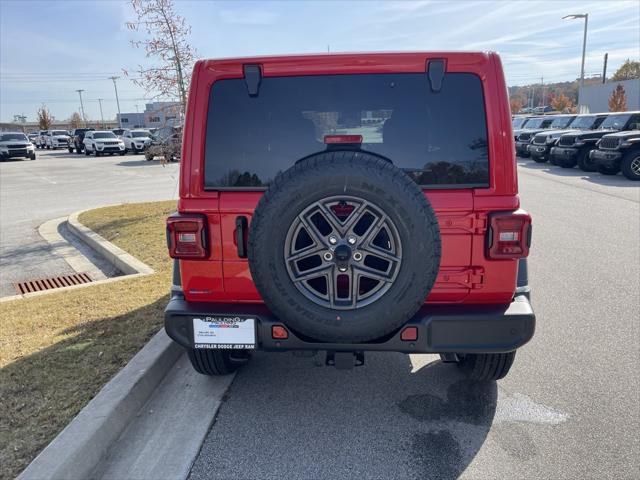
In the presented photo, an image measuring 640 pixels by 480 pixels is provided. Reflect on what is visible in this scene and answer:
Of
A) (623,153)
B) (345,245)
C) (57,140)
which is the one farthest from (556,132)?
(57,140)

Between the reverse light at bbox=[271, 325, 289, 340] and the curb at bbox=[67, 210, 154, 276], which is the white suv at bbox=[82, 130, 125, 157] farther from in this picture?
the reverse light at bbox=[271, 325, 289, 340]

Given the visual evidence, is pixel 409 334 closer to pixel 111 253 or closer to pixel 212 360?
pixel 212 360

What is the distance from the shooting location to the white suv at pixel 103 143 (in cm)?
3350

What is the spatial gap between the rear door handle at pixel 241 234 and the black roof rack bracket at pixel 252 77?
2.33 feet

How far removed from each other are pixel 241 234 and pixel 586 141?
1735 cm

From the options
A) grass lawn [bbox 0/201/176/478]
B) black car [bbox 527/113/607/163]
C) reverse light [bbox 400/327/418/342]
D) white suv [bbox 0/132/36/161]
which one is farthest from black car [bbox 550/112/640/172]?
white suv [bbox 0/132/36/161]

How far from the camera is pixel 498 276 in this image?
8.89ft

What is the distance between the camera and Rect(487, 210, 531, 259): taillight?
2.60 meters

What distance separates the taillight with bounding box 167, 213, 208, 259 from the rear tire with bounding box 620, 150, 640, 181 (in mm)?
15108

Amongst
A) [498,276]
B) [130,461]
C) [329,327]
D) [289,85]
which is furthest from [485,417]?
[289,85]

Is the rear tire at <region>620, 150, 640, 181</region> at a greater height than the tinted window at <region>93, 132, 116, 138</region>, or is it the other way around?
the tinted window at <region>93, 132, 116, 138</region>

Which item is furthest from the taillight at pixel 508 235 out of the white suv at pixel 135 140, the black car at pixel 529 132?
the white suv at pixel 135 140

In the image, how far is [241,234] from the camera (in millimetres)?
2707

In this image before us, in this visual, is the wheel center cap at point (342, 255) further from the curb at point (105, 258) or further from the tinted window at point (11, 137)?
the tinted window at point (11, 137)
